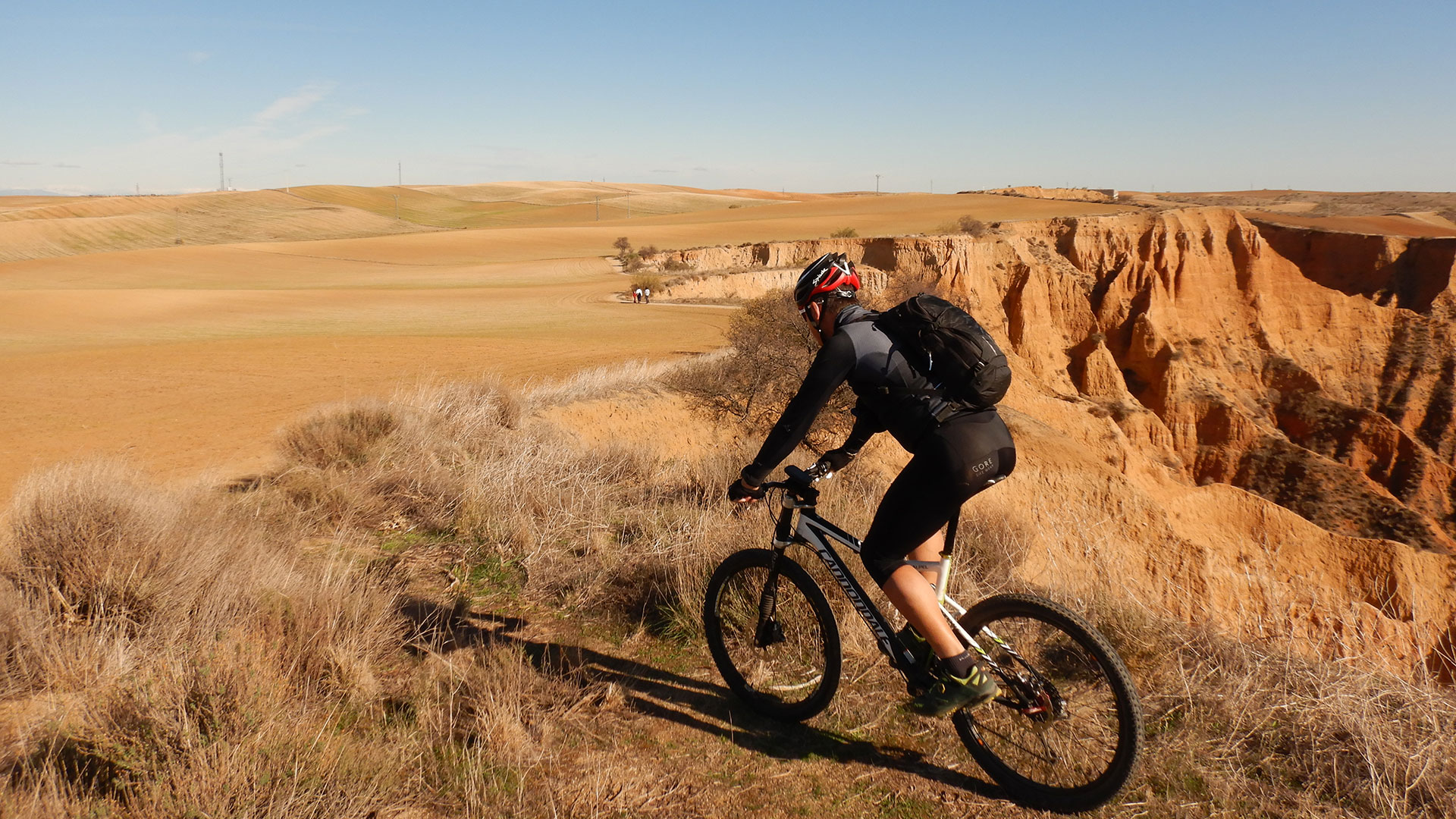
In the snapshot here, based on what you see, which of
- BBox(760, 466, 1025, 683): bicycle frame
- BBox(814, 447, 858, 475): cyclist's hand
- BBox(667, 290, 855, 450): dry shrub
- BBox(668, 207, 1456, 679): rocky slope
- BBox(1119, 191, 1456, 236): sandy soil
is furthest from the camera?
BBox(1119, 191, 1456, 236): sandy soil

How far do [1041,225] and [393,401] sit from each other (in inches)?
1674

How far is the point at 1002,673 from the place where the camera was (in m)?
3.03

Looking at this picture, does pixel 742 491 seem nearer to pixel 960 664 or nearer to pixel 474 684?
pixel 960 664

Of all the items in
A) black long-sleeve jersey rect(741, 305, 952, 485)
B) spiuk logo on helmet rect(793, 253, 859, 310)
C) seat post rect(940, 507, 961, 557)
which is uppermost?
spiuk logo on helmet rect(793, 253, 859, 310)

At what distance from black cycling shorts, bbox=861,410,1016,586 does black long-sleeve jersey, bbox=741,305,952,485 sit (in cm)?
8

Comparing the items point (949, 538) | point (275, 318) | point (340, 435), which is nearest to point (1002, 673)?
point (949, 538)

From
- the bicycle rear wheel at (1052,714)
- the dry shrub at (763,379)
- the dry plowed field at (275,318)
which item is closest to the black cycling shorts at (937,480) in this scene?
the bicycle rear wheel at (1052,714)

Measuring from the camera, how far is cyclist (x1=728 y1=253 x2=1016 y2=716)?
2859 mm

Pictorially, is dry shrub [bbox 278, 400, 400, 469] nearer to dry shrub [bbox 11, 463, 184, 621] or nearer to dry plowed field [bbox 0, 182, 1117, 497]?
dry plowed field [bbox 0, 182, 1117, 497]

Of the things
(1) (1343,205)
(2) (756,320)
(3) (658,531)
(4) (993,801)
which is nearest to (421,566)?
(3) (658,531)

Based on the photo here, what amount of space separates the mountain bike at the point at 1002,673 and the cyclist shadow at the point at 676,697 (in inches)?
3.9

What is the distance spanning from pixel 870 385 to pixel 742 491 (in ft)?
2.47

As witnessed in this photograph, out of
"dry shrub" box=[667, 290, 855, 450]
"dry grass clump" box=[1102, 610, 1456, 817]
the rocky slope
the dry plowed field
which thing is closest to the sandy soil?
the rocky slope

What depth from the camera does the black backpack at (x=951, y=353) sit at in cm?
280
